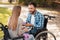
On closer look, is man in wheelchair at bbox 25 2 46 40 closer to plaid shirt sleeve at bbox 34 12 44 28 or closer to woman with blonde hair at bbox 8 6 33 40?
plaid shirt sleeve at bbox 34 12 44 28

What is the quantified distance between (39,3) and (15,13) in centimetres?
1808

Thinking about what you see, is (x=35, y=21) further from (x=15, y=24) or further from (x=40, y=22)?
(x=15, y=24)

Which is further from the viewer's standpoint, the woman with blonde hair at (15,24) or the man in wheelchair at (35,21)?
the man in wheelchair at (35,21)

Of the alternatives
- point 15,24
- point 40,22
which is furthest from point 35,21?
point 15,24

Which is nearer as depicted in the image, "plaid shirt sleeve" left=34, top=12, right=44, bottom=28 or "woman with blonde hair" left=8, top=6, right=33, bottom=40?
"woman with blonde hair" left=8, top=6, right=33, bottom=40

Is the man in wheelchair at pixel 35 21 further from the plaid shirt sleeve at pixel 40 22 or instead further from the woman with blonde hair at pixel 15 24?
the woman with blonde hair at pixel 15 24

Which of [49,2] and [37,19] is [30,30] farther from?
[49,2]

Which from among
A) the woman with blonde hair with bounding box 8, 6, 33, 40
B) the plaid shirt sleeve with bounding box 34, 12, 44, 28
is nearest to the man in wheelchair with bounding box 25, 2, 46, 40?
the plaid shirt sleeve with bounding box 34, 12, 44, 28

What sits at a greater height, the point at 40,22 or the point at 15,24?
the point at 15,24

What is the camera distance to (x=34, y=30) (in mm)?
5629

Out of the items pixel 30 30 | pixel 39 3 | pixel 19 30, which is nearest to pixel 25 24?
pixel 30 30

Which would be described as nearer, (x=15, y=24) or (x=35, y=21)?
(x=15, y=24)

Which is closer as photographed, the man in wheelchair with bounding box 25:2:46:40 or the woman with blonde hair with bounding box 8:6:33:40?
the woman with blonde hair with bounding box 8:6:33:40

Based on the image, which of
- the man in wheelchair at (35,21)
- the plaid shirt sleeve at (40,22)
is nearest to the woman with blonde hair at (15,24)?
the man in wheelchair at (35,21)
